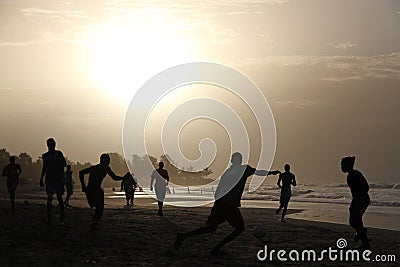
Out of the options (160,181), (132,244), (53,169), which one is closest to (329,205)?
(160,181)

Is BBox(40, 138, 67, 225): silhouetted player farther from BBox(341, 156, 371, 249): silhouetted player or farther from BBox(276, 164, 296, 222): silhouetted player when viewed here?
BBox(276, 164, 296, 222): silhouetted player

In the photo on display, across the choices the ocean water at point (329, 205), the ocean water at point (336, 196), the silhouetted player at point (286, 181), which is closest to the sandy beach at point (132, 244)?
the silhouetted player at point (286, 181)

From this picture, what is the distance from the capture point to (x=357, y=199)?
1339 cm

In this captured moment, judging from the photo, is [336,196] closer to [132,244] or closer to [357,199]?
[357,199]

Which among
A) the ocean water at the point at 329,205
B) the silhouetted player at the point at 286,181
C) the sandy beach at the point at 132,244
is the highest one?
the silhouetted player at the point at 286,181

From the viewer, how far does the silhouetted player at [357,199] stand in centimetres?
1326

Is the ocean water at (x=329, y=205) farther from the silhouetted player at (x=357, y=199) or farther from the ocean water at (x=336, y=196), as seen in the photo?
the silhouetted player at (x=357, y=199)

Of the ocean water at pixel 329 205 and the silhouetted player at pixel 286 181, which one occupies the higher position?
the silhouetted player at pixel 286 181

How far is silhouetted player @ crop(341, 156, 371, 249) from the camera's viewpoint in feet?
43.5

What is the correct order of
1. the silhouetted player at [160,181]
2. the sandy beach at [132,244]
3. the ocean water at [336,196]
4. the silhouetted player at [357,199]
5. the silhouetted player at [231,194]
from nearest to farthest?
the sandy beach at [132,244] → the silhouetted player at [231,194] → the silhouetted player at [357,199] → the silhouetted player at [160,181] → the ocean water at [336,196]

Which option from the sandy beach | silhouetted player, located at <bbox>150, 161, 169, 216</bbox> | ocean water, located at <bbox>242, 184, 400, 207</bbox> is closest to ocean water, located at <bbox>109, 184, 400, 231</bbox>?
ocean water, located at <bbox>242, 184, 400, 207</bbox>

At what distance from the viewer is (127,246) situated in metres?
13.0

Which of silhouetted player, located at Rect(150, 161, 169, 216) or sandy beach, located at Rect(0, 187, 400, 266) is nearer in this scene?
sandy beach, located at Rect(0, 187, 400, 266)

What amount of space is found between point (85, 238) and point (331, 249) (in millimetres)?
5818
